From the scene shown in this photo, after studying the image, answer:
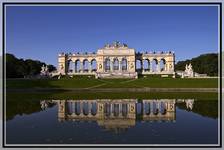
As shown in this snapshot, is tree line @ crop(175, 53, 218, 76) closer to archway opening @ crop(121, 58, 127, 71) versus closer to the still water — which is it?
archway opening @ crop(121, 58, 127, 71)

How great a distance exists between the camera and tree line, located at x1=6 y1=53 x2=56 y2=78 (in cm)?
5576

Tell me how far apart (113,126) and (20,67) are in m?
54.7

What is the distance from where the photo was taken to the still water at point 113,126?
9719 mm

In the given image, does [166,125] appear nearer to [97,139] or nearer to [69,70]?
[97,139]

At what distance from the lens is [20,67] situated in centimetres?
6425

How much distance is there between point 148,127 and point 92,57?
195 feet

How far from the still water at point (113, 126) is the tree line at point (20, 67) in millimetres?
39523

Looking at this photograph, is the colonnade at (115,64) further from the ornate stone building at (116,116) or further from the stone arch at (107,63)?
the ornate stone building at (116,116)

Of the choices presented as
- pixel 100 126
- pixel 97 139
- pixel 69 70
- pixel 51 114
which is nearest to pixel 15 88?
pixel 51 114

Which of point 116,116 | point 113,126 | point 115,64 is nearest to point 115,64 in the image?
point 115,64

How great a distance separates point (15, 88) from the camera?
35.8 metres

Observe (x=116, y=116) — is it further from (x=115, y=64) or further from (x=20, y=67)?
(x=115, y=64)

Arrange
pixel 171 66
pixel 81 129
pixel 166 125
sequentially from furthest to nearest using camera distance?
pixel 171 66, pixel 166 125, pixel 81 129

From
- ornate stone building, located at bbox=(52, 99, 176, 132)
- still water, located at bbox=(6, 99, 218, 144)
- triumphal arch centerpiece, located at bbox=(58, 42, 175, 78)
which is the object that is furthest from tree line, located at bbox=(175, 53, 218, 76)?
still water, located at bbox=(6, 99, 218, 144)
